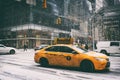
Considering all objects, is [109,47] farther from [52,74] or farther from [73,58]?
[52,74]

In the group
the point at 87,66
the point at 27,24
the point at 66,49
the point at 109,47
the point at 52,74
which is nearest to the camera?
the point at 52,74

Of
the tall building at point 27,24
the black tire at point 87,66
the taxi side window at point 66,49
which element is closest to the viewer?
the black tire at point 87,66

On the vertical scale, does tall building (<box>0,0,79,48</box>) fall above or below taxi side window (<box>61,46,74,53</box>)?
above

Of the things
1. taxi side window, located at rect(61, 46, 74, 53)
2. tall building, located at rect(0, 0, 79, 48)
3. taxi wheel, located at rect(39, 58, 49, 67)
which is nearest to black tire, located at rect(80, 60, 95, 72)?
taxi side window, located at rect(61, 46, 74, 53)

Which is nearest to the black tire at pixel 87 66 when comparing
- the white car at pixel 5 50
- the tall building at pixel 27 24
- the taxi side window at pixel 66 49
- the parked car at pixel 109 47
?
the taxi side window at pixel 66 49

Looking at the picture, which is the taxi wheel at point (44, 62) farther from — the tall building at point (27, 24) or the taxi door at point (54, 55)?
the tall building at point (27, 24)

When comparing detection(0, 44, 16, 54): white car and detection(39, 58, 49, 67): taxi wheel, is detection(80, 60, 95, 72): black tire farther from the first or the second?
detection(0, 44, 16, 54): white car

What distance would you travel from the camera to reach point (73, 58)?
11672 mm

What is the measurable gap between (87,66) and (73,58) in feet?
3.02

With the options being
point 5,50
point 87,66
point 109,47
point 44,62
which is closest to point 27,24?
point 5,50

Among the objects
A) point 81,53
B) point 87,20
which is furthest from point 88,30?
point 81,53

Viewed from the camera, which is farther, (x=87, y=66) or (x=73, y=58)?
(x=73, y=58)

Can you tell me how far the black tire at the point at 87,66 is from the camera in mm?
11060

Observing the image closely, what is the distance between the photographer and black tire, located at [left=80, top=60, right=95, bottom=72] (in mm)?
11060
